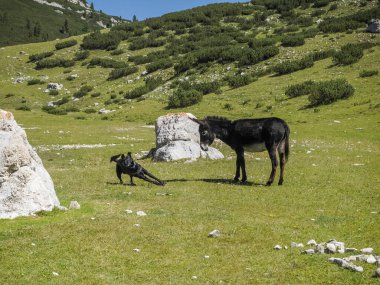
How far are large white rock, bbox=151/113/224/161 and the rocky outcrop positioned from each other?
50.1 metres

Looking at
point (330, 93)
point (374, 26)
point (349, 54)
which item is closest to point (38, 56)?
point (349, 54)

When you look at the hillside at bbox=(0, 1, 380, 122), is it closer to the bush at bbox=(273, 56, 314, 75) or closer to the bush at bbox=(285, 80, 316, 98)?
the bush at bbox=(273, 56, 314, 75)

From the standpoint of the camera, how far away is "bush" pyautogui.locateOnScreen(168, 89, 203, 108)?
5931 cm

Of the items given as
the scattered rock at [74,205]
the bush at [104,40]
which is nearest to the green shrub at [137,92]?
the bush at [104,40]

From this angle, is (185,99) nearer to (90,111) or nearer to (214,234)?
(90,111)

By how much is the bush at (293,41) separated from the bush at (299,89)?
19514 mm

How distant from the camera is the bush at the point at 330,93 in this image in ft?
159

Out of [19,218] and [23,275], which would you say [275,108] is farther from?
[23,275]

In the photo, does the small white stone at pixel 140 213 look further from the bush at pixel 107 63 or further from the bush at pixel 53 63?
the bush at pixel 53 63

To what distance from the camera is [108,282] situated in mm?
9344

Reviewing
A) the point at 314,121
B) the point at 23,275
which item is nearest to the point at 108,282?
the point at 23,275

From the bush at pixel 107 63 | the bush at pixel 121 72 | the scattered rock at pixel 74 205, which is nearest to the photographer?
the scattered rock at pixel 74 205

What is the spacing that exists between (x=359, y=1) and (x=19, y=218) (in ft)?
300

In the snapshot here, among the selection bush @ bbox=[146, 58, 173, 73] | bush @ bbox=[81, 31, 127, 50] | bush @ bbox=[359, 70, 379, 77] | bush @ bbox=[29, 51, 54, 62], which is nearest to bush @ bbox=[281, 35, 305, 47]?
bush @ bbox=[359, 70, 379, 77]
